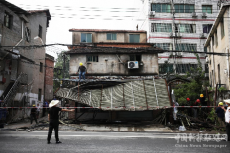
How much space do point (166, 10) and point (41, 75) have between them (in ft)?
71.3

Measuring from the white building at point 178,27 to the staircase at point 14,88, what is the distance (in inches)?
756

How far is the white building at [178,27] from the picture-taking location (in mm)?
33188

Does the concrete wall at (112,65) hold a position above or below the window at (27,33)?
below

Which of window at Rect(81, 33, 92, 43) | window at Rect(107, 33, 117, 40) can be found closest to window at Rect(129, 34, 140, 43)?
window at Rect(107, 33, 117, 40)

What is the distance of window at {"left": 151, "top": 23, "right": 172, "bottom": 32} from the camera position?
110 ft

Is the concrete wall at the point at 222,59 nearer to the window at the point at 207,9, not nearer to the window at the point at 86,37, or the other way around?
the window at the point at 207,9

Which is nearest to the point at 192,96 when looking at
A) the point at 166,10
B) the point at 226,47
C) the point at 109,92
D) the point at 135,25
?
the point at 226,47

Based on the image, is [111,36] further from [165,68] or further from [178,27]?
[178,27]

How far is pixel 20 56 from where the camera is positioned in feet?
65.1

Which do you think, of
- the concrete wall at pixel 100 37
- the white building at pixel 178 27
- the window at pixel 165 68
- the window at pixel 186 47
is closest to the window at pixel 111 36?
the concrete wall at pixel 100 37

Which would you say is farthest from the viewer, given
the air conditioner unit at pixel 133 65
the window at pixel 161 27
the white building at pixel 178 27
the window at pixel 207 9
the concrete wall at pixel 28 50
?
the window at pixel 207 9

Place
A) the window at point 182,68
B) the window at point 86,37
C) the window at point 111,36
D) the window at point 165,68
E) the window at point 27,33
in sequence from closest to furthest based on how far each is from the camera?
1. the window at point 27,33
2. the window at point 86,37
3. the window at point 111,36
4. the window at point 165,68
5. the window at point 182,68

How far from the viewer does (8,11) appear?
1919 centimetres

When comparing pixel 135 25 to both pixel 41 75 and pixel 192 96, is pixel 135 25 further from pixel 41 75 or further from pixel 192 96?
pixel 192 96
